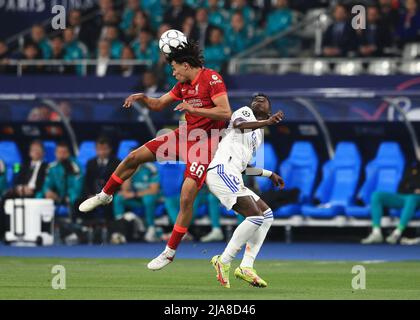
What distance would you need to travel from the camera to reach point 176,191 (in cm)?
2353

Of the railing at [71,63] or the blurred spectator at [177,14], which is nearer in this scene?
the railing at [71,63]

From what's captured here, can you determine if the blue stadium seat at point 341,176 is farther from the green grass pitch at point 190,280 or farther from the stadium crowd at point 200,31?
the green grass pitch at point 190,280

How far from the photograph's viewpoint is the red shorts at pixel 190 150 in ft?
47.0

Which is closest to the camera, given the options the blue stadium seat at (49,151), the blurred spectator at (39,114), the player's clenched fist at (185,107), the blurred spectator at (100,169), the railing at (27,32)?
the player's clenched fist at (185,107)

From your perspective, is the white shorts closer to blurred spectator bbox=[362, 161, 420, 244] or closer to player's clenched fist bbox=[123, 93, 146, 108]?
player's clenched fist bbox=[123, 93, 146, 108]

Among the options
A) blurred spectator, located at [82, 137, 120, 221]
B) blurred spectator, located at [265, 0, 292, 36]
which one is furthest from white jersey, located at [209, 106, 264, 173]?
blurred spectator, located at [265, 0, 292, 36]

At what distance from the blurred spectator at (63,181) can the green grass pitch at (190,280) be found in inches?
165

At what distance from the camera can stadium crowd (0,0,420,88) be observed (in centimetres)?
2409

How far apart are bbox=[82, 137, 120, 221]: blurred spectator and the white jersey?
8188 millimetres

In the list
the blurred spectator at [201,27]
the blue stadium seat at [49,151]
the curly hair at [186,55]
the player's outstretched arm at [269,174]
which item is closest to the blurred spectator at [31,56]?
the blue stadium seat at [49,151]

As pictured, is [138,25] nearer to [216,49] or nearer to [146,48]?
[146,48]

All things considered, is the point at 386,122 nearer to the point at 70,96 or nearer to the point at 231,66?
the point at 231,66

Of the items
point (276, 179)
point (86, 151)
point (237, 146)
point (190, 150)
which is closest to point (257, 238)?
point (276, 179)
